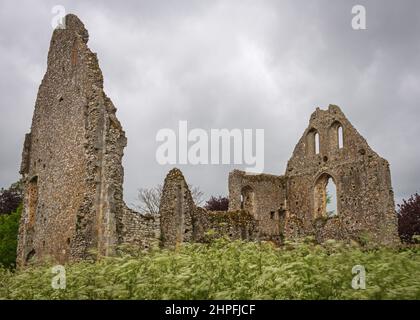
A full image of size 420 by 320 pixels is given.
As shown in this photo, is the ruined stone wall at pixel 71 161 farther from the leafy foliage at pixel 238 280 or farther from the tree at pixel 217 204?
the tree at pixel 217 204

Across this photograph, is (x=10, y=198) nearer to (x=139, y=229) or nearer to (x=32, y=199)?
(x=32, y=199)

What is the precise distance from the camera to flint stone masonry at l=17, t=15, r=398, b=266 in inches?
598

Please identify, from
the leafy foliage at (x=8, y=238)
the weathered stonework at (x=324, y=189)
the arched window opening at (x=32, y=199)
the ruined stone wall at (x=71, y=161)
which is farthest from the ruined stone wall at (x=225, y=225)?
the leafy foliage at (x=8, y=238)

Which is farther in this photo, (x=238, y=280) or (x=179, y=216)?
(x=179, y=216)

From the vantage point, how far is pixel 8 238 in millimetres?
28531

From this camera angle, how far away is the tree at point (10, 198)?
123ft

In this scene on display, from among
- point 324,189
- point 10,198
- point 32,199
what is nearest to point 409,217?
point 324,189

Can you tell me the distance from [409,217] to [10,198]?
27.2m

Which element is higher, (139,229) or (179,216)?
(179,216)

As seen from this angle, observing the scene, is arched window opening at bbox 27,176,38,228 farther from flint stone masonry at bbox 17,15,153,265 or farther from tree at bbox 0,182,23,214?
tree at bbox 0,182,23,214

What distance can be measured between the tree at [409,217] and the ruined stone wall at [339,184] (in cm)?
697

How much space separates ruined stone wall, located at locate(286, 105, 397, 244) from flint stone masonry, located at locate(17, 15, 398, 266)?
53 millimetres

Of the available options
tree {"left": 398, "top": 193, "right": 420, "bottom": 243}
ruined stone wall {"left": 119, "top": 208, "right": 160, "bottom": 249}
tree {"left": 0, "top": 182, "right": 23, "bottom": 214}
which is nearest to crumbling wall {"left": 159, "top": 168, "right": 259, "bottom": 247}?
ruined stone wall {"left": 119, "top": 208, "right": 160, "bottom": 249}
